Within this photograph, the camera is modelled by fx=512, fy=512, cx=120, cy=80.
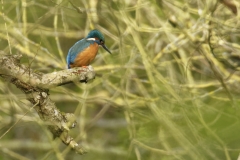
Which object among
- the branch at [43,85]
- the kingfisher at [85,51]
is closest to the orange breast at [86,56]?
the kingfisher at [85,51]

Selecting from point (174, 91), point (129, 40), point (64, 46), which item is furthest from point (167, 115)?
point (64, 46)

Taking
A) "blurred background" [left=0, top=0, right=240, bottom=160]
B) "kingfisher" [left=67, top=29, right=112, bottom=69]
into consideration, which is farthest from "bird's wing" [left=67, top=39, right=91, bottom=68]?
"blurred background" [left=0, top=0, right=240, bottom=160]

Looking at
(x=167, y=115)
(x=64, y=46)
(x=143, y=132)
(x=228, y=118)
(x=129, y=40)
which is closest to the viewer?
(x=228, y=118)

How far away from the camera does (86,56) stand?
2119 mm

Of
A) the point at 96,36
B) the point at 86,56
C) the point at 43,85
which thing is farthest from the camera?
the point at 96,36

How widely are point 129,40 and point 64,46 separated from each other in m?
1.59

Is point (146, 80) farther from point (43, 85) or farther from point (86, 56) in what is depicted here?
point (43, 85)

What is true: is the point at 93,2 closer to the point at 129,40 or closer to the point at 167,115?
the point at 129,40

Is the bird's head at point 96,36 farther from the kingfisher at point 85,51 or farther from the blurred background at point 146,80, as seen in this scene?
the blurred background at point 146,80

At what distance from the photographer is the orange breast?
2.07 m

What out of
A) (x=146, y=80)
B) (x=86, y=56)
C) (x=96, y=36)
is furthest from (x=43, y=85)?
(x=146, y=80)

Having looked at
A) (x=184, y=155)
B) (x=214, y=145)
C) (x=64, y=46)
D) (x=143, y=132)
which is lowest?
(x=64, y=46)

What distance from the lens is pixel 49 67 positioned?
402cm

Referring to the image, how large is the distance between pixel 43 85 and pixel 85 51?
0.34 m
